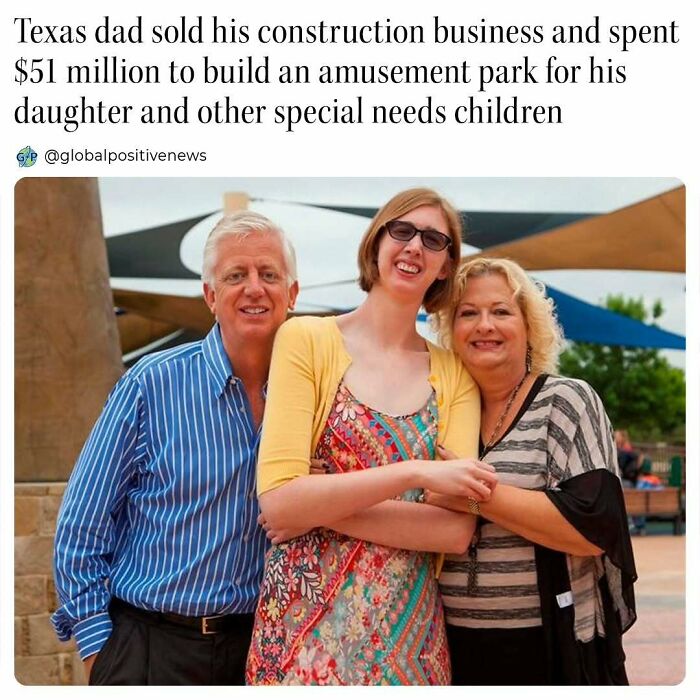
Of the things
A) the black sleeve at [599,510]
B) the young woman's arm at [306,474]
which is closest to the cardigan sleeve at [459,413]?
the young woman's arm at [306,474]

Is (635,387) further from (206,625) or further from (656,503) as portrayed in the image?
(206,625)

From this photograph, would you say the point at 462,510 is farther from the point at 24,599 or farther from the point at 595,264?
the point at 595,264

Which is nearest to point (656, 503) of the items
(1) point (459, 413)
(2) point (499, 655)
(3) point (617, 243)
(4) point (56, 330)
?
(3) point (617, 243)

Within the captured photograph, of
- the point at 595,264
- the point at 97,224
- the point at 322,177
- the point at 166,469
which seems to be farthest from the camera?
the point at 595,264

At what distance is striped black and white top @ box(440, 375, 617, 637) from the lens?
2.36 metres

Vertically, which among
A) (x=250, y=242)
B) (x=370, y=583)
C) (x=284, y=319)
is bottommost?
(x=370, y=583)

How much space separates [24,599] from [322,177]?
288 cm

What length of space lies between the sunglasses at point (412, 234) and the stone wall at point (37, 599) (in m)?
3.29

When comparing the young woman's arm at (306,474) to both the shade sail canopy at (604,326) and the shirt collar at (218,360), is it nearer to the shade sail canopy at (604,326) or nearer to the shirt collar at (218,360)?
the shirt collar at (218,360)

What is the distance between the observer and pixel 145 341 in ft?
55.3

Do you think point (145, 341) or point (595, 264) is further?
point (145, 341)
